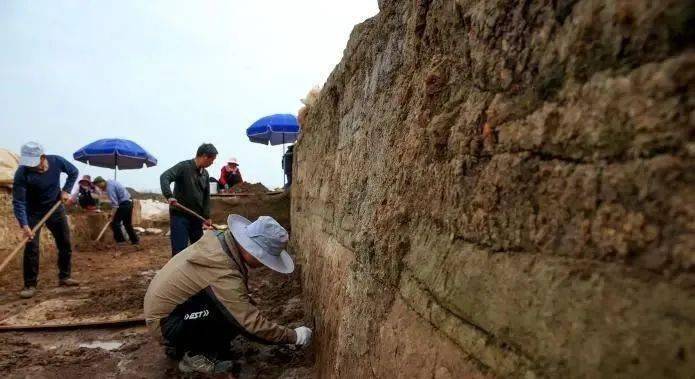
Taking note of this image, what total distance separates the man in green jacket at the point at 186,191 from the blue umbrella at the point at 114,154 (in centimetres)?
853

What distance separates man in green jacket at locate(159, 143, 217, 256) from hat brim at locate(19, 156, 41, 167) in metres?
1.34

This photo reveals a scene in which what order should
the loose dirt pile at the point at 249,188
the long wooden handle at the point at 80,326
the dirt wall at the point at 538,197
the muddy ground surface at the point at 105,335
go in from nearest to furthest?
the dirt wall at the point at 538,197 → the muddy ground surface at the point at 105,335 → the long wooden handle at the point at 80,326 → the loose dirt pile at the point at 249,188

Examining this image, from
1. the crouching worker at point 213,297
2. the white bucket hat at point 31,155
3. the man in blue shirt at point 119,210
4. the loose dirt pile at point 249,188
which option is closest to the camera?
the crouching worker at point 213,297

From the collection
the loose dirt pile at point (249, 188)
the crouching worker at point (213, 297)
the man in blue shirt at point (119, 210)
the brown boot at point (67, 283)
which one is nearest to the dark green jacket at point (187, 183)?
the brown boot at point (67, 283)

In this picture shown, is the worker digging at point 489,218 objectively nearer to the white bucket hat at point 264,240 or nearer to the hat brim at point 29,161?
the white bucket hat at point 264,240

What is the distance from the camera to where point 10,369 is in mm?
2877

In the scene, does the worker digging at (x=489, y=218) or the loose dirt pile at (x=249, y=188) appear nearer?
the worker digging at (x=489, y=218)

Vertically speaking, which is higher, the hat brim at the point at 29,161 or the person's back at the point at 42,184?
the hat brim at the point at 29,161

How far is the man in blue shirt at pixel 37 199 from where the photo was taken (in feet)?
14.8

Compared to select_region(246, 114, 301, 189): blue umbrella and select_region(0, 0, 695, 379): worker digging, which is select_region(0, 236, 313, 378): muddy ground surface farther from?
select_region(246, 114, 301, 189): blue umbrella

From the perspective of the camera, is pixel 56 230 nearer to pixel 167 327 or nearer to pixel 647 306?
pixel 167 327

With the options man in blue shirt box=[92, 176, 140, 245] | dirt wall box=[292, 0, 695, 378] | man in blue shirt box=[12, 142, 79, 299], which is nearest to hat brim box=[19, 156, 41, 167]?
man in blue shirt box=[12, 142, 79, 299]

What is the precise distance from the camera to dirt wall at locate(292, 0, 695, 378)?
A: 517 millimetres

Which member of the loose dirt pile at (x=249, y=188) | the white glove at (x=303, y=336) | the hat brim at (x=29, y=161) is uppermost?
the hat brim at (x=29, y=161)
